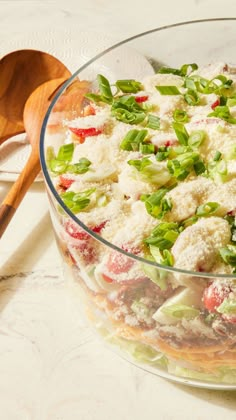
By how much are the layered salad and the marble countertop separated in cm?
7

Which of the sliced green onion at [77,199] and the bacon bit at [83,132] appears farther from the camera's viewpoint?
the bacon bit at [83,132]

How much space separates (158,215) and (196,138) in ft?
0.64

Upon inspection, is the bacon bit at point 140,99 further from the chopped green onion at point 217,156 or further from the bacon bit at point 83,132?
the chopped green onion at point 217,156

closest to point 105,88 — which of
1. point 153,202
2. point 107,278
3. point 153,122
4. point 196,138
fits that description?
point 153,122

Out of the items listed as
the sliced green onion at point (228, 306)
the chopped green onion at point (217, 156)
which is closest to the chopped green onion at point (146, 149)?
the chopped green onion at point (217, 156)

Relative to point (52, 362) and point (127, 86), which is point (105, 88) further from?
point (52, 362)

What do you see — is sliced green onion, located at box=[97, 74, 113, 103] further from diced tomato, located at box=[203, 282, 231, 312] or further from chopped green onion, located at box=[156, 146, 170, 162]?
diced tomato, located at box=[203, 282, 231, 312]

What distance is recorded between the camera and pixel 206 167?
1237mm

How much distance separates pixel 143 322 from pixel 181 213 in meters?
0.18

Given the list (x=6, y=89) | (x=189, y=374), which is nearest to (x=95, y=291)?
(x=189, y=374)

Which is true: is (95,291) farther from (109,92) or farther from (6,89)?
(6,89)

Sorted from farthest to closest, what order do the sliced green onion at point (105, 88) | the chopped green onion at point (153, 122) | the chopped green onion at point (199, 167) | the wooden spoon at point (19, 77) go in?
the wooden spoon at point (19, 77) → the sliced green onion at point (105, 88) → the chopped green onion at point (153, 122) → the chopped green onion at point (199, 167)

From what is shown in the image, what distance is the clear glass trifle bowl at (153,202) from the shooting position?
1028 mm

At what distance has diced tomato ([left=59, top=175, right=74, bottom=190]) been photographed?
1.25 m
